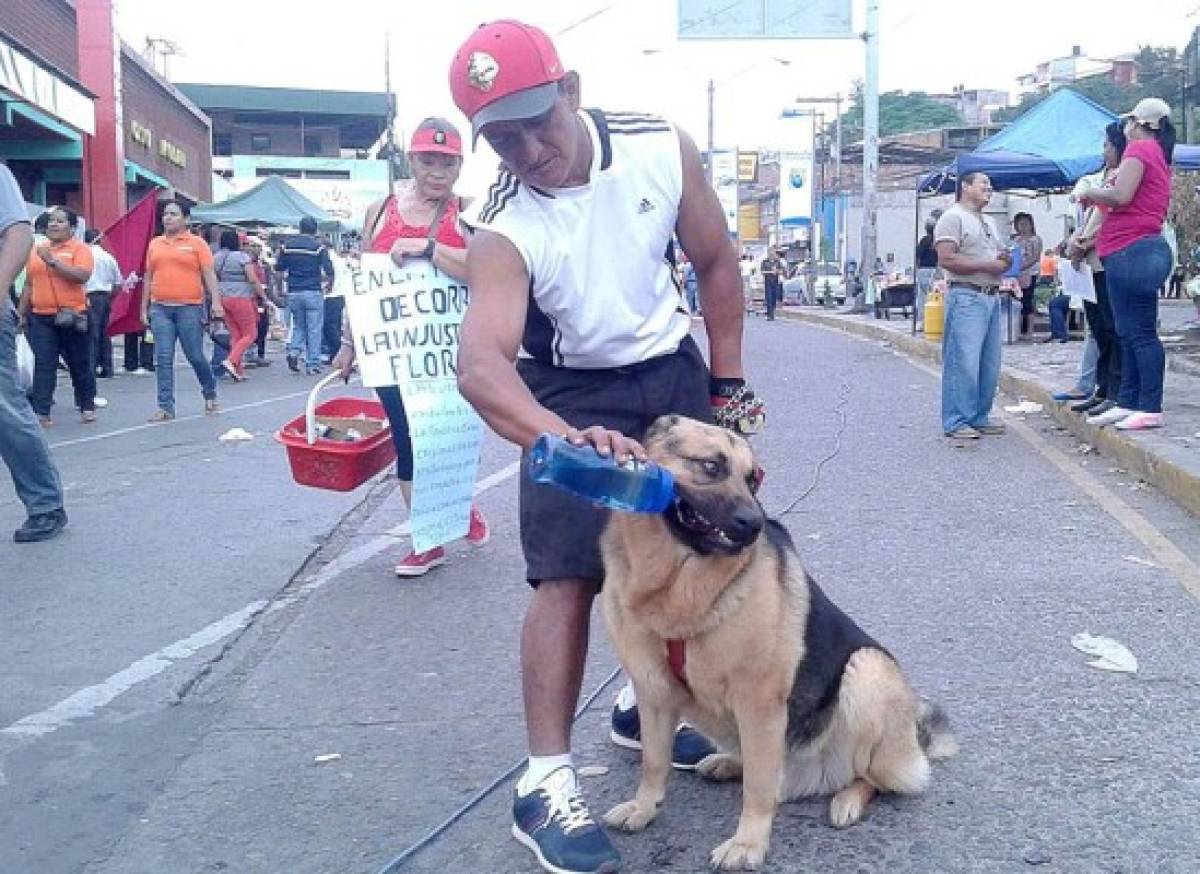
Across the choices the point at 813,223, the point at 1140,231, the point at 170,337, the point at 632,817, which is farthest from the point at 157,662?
the point at 813,223

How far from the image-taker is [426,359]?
5.74 metres

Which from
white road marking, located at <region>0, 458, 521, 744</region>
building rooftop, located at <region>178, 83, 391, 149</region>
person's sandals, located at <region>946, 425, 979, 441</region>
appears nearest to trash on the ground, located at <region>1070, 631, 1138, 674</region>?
white road marking, located at <region>0, 458, 521, 744</region>

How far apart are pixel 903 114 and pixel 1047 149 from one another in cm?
8271

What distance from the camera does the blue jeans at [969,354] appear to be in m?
9.53

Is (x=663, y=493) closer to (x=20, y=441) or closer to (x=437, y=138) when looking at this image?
(x=437, y=138)

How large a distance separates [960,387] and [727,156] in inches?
1957

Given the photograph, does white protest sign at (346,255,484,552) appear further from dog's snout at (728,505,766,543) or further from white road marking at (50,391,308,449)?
white road marking at (50,391,308,449)

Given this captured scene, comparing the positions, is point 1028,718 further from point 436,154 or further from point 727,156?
point 727,156

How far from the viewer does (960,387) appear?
9727 mm

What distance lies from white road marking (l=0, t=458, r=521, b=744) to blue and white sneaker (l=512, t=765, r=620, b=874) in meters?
1.65

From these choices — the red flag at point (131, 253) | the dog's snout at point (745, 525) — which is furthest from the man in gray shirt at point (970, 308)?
the red flag at point (131, 253)

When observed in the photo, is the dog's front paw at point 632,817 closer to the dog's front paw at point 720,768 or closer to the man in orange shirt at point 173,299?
the dog's front paw at point 720,768

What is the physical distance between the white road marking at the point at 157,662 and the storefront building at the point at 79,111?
15058 mm

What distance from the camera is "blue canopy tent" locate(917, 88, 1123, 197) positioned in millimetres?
16266
